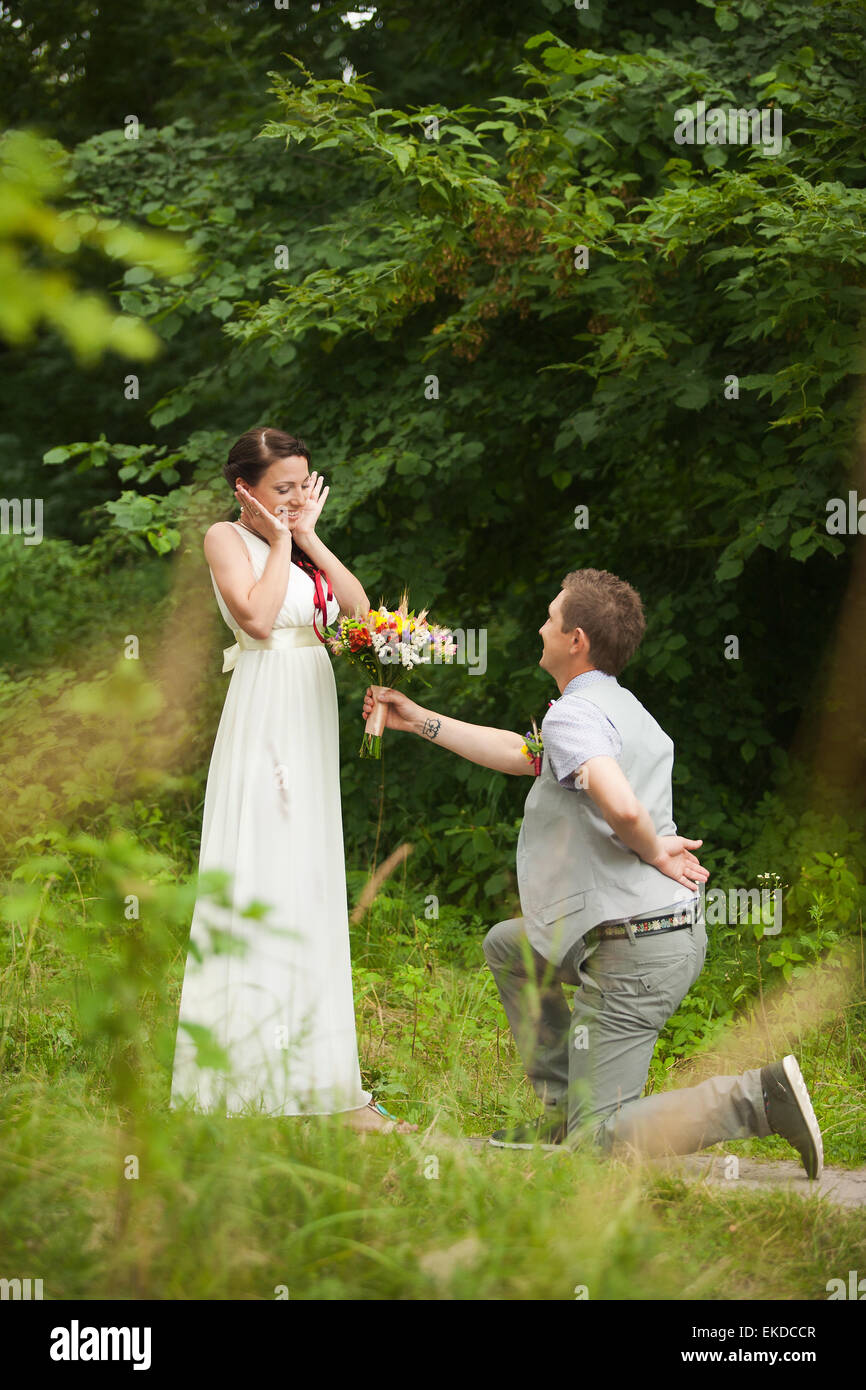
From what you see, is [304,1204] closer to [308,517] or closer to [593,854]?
[593,854]

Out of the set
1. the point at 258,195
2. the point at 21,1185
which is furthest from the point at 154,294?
the point at 21,1185

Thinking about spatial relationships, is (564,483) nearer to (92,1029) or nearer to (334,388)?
(334,388)

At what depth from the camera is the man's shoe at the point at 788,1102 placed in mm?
3193

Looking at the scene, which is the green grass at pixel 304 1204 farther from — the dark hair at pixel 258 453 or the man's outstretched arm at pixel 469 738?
the dark hair at pixel 258 453

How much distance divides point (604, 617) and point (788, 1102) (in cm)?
136

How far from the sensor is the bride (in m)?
3.61

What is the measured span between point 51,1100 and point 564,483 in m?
4.19

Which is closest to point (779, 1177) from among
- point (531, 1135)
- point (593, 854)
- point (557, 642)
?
point (531, 1135)

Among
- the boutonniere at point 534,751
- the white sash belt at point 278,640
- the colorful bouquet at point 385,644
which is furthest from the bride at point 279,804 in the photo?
the boutonniere at point 534,751

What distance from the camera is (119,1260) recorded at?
7.41 ft

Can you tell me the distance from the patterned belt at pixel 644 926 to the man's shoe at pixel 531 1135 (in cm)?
51

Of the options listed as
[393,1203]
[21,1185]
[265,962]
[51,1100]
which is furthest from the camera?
[265,962]

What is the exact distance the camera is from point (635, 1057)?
3.32 m

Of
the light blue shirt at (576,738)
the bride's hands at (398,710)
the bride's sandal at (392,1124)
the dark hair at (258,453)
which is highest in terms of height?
the dark hair at (258,453)
